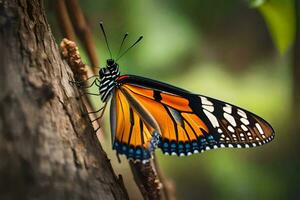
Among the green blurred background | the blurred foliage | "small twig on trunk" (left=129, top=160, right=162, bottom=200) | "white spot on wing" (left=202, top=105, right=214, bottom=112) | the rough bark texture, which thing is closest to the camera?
the rough bark texture

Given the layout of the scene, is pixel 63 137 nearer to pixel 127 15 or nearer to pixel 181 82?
pixel 127 15

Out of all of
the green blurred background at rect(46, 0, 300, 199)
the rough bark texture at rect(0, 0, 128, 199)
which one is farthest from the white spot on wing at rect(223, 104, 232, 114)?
the green blurred background at rect(46, 0, 300, 199)

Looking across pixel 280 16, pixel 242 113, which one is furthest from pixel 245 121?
pixel 280 16

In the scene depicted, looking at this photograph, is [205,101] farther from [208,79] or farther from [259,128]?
[208,79]

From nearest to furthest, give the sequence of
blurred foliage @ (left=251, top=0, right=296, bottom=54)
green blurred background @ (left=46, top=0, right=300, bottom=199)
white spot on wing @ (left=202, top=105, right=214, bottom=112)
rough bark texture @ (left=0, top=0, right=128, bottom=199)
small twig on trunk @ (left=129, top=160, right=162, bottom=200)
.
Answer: rough bark texture @ (left=0, top=0, right=128, bottom=199) < small twig on trunk @ (left=129, top=160, right=162, bottom=200) < blurred foliage @ (left=251, top=0, right=296, bottom=54) < white spot on wing @ (left=202, top=105, right=214, bottom=112) < green blurred background @ (left=46, top=0, right=300, bottom=199)

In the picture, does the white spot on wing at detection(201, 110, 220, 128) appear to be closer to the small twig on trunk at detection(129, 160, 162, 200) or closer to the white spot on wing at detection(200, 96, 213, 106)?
the white spot on wing at detection(200, 96, 213, 106)

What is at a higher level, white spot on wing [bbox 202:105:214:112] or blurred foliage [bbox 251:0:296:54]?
blurred foliage [bbox 251:0:296:54]

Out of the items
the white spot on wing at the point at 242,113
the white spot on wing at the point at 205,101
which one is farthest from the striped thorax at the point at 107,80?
the white spot on wing at the point at 242,113
